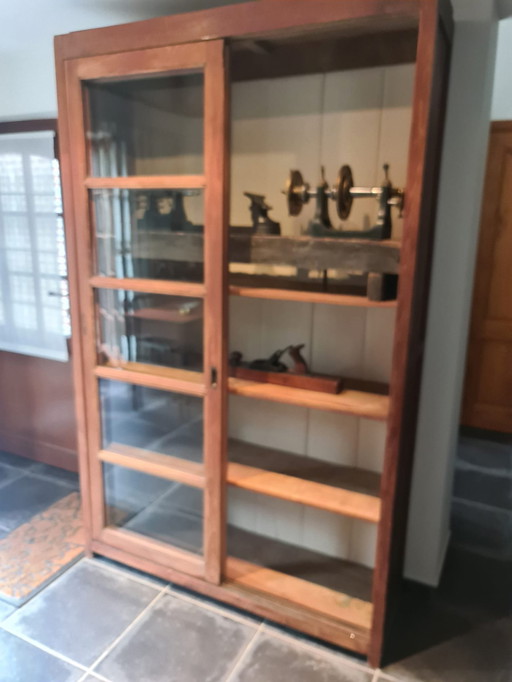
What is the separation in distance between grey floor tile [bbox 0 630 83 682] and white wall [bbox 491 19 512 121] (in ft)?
12.3

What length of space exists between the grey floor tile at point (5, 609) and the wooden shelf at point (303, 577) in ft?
2.79

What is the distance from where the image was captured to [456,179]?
1.84 metres

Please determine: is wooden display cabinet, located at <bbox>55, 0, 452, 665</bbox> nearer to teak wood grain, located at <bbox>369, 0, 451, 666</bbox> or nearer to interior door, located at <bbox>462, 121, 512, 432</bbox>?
teak wood grain, located at <bbox>369, 0, 451, 666</bbox>

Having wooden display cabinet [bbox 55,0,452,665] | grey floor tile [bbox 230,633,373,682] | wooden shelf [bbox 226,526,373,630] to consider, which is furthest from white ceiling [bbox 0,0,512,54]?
grey floor tile [bbox 230,633,373,682]

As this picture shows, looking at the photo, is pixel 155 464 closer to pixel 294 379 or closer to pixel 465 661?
pixel 294 379

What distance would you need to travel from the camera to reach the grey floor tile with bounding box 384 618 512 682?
181 centimetres

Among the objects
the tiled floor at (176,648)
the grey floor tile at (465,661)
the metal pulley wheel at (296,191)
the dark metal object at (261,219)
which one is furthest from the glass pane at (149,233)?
the grey floor tile at (465,661)

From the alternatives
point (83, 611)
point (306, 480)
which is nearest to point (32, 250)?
point (83, 611)

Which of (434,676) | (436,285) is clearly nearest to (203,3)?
(436,285)

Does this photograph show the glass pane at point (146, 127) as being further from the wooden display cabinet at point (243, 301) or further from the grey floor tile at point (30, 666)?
the grey floor tile at point (30, 666)

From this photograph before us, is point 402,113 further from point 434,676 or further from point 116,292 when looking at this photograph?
point 434,676

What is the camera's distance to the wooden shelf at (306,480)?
1.88 m

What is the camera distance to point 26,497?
112 inches

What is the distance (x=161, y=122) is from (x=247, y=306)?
2.65 ft
